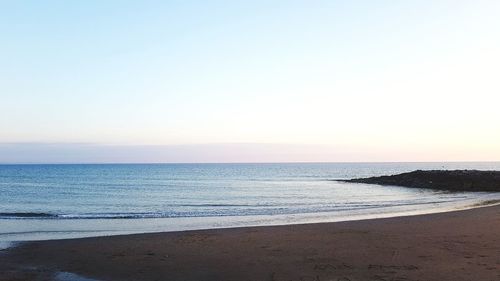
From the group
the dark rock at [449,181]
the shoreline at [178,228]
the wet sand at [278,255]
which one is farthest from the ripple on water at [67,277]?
the dark rock at [449,181]

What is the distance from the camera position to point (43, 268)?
12.9 metres

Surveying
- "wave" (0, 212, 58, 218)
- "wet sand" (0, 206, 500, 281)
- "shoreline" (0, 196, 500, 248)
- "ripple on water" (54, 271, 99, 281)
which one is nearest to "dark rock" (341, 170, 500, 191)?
"shoreline" (0, 196, 500, 248)

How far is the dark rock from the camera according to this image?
182ft

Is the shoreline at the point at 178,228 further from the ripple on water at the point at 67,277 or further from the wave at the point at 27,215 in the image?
the ripple on water at the point at 67,277

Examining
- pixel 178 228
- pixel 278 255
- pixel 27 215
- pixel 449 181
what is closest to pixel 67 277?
pixel 278 255

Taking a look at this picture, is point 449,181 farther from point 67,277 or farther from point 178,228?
point 67,277

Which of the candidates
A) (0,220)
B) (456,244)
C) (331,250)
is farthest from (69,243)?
(456,244)

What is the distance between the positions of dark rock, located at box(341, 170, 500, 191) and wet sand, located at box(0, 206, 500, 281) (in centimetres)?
3889

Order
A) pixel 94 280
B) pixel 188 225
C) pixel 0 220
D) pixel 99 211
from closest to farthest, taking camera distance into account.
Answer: pixel 94 280 → pixel 188 225 → pixel 0 220 → pixel 99 211

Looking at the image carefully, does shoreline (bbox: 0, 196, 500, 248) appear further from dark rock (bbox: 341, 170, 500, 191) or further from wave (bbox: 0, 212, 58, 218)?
dark rock (bbox: 341, 170, 500, 191)

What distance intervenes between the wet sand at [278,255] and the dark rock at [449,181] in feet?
128

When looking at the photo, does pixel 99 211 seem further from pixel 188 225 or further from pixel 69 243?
pixel 69 243

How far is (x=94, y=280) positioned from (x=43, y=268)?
7.68 ft

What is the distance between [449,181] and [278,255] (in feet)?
171
